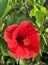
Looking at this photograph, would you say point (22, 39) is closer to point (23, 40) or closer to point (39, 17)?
point (23, 40)

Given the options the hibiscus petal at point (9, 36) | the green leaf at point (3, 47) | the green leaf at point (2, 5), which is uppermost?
the green leaf at point (2, 5)

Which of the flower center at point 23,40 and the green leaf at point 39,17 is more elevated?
the green leaf at point 39,17

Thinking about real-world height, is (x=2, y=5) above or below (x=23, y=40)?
above

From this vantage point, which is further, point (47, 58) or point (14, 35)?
point (47, 58)

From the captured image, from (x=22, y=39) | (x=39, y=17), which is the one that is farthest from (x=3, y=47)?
(x=39, y=17)

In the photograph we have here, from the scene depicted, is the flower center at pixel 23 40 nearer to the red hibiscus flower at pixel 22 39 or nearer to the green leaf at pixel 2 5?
the red hibiscus flower at pixel 22 39

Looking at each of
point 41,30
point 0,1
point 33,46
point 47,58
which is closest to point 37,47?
point 33,46

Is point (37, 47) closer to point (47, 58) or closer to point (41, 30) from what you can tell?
point (41, 30)

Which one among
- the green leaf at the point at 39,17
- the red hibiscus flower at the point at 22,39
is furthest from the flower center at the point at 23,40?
the green leaf at the point at 39,17

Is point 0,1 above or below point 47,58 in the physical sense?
above
